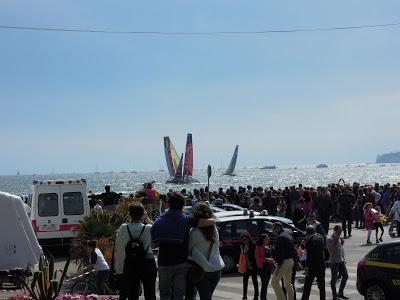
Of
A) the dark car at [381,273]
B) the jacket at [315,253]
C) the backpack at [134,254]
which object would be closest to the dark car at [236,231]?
Answer: the jacket at [315,253]

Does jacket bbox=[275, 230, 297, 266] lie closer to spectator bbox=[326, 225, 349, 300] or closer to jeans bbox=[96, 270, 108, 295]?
spectator bbox=[326, 225, 349, 300]

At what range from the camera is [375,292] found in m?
11.7

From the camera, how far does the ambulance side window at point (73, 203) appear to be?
19.4 metres

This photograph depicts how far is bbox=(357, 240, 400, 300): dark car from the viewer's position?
37.6 ft

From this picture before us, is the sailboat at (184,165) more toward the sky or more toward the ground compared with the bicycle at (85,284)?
more toward the sky

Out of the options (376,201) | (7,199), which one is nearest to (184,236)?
(7,199)

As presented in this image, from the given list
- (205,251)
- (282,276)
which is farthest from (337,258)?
(205,251)

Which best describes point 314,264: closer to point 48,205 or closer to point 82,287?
point 82,287

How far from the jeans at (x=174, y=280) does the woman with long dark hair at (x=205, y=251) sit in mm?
178

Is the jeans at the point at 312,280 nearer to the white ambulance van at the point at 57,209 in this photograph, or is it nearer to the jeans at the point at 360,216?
the white ambulance van at the point at 57,209

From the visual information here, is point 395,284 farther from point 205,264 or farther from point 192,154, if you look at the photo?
point 192,154

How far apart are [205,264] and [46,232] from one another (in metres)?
12.3

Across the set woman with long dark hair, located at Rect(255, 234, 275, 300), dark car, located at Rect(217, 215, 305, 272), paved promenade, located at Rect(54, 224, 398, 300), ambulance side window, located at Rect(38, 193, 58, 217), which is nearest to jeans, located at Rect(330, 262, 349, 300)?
paved promenade, located at Rect(54, 224, 398, 300)

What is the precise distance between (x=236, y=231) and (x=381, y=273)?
5.56 m
